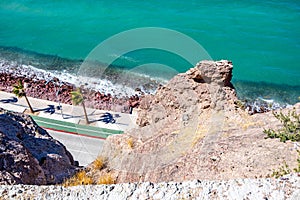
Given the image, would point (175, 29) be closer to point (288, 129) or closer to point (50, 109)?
point (50, 109)

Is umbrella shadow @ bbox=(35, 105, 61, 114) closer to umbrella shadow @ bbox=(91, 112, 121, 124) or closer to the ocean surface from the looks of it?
umbrella shadow @ bbox=(91, 112, 121, 124)

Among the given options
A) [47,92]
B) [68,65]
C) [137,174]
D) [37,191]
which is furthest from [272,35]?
[37,191]

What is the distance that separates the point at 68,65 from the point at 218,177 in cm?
3961

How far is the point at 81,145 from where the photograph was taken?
2889 centimetres

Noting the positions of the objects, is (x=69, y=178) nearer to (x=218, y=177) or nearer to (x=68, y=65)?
(x=218, y=177)

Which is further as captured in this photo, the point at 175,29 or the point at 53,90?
the point at 175,29

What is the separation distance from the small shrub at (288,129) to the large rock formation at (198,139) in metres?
0.24

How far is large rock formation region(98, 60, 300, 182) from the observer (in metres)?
9.98

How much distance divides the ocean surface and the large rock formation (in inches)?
1001

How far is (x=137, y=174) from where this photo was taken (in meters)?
11.0

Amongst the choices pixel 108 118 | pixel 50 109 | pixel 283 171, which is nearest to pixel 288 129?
pixel 283 171

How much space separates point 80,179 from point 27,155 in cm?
158

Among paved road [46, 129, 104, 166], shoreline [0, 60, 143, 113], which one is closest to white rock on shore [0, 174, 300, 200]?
paved road [46, 129, 104, 166]

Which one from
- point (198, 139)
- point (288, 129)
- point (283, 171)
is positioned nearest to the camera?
point (283, 171)
